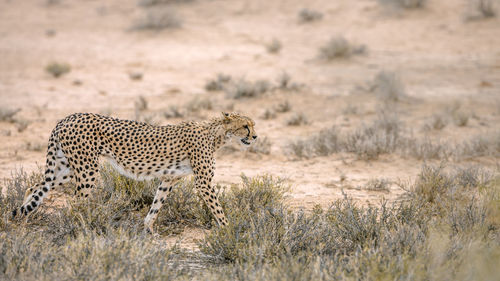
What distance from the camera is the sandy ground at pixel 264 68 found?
7922mm

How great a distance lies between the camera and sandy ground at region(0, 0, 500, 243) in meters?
7.92

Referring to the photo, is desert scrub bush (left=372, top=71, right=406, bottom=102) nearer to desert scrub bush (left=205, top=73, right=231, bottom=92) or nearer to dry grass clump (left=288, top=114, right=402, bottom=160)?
dry grass clump (left=288, top=114, right=402, bottom=160)

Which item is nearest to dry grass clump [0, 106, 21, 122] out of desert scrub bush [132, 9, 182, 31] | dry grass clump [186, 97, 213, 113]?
dry grass clump [186, 97, 213, 113]

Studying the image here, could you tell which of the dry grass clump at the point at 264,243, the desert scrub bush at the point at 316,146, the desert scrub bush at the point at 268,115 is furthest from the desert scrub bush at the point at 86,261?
the desert scrub bush at the point at 268,115

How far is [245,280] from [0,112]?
7457 millimetres

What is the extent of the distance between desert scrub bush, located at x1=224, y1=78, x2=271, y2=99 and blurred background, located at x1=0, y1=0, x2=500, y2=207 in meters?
0.03

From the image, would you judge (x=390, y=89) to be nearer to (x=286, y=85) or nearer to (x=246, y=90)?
(x=286, y=85)

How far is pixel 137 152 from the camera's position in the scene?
4.89 metres

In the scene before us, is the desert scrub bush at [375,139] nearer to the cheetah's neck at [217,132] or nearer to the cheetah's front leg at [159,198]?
the cheetah's neck at [217,132]

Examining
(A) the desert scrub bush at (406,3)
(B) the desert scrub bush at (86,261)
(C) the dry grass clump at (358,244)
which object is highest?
(A) the desert scrub bush at (406,3)

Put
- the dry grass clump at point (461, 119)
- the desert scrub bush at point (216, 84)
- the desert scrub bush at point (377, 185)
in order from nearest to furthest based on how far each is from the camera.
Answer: the desert scrub bush at point (377, 185)
the dry grass clump at point (461, 119)
the desert scrub bush at point (216, 84)

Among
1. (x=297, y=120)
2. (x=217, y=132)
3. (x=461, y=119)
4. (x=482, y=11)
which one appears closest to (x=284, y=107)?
(x=297, y=120)

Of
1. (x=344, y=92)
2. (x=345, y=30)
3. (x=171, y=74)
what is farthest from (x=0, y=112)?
(x=345, y=30)

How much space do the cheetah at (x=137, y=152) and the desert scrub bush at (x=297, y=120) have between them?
504 cm
